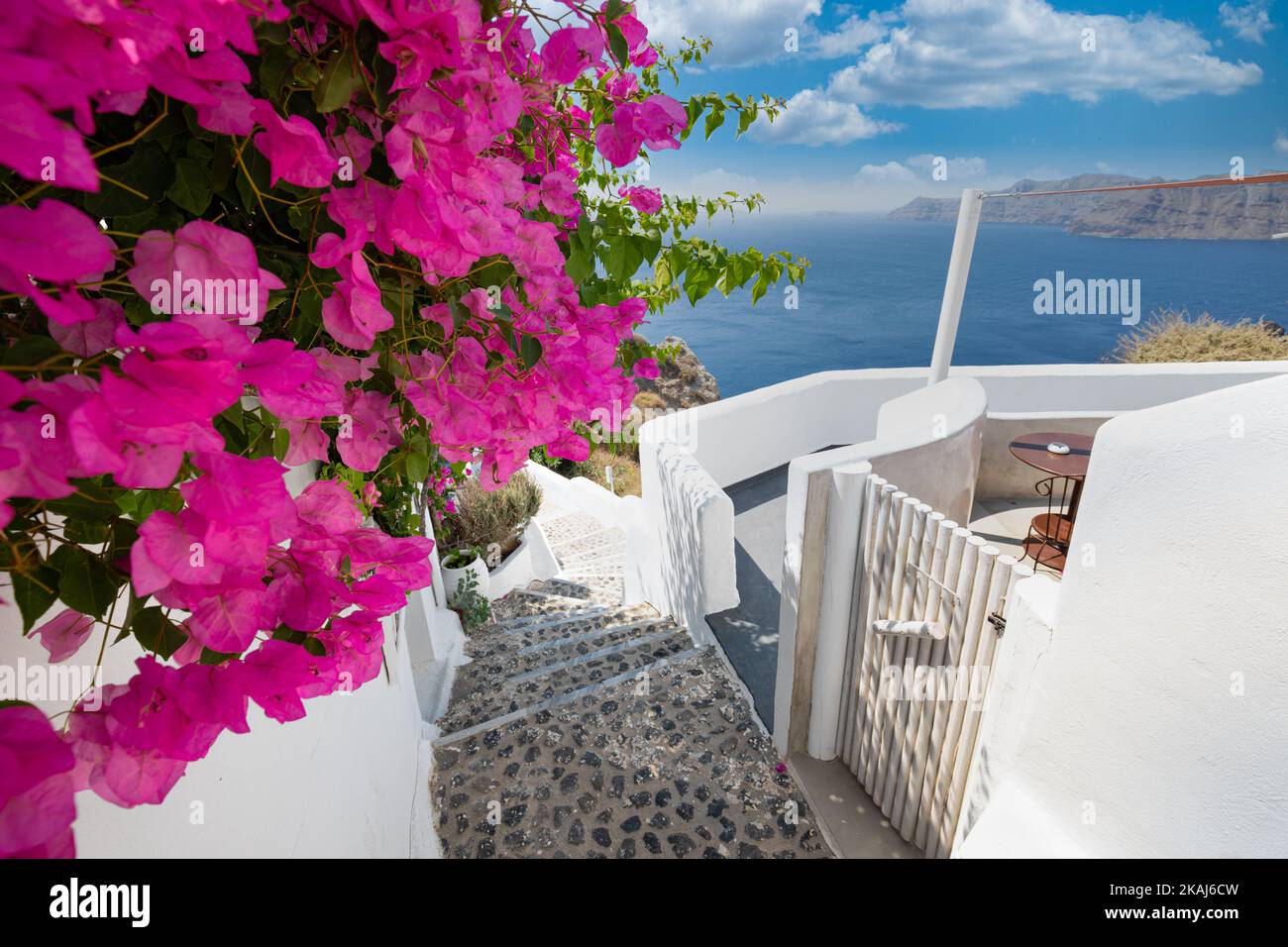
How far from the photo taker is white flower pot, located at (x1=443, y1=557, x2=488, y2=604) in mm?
6758

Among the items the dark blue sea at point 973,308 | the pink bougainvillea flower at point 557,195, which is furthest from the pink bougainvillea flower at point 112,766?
the dark blue sea at point 973,308

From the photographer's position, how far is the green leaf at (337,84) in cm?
51

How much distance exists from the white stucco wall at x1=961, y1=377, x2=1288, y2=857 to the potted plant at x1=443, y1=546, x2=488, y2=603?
5736 millimetres

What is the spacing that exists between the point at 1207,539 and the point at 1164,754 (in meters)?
0.55

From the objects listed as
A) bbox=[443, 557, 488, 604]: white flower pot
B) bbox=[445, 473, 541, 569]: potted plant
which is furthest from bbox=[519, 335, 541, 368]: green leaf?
bbox=[445, 473, 541, 569]: potted plant

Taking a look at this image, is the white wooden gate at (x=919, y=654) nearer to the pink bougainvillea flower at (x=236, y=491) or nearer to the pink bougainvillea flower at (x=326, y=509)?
the pink bougainvillea flower at (x=326, y=509)

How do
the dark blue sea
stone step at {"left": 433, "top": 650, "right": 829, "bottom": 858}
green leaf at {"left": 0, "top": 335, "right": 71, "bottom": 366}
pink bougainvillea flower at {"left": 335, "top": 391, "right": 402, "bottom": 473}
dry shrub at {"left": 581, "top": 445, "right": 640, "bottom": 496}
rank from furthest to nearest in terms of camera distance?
the dark blue sea → dry shrub at {"left": 581, "top": 445, "right": 640, "bottom": 496} → stone step at {"left": 433, "top": 650, "right": 829, "bottom": 858} → pink bougainvillea flower at {"left": 335, "top": 391, "right": 402, "bottom": 473} → green leaf at {"left": 0, "top": 335, "right": 71, "bottom": 366}

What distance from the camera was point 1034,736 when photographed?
197 centimetres

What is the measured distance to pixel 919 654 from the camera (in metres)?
2.88

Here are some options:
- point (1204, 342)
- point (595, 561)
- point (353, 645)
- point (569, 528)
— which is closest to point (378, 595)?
point (353, 645)

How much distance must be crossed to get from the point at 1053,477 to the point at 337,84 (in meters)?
5.47

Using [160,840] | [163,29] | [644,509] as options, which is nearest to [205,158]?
[163,29]

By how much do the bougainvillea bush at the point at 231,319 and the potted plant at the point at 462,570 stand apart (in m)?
6.14

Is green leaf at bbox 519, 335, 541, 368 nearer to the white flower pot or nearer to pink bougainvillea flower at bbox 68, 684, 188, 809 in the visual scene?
pink bougainvillea flower at bbox 68, 684, 188, 809
